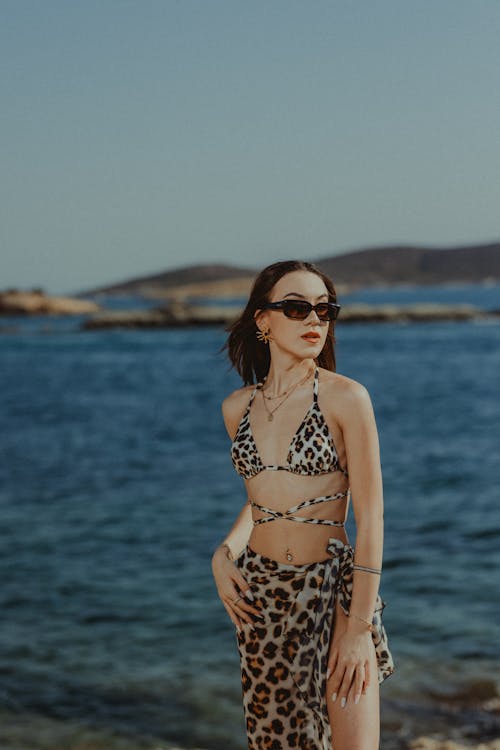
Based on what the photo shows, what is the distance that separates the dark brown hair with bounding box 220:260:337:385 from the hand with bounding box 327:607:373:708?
1.08 meters

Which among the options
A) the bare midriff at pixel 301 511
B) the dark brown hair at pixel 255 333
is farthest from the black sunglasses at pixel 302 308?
the bare midriff at pixel 301 511

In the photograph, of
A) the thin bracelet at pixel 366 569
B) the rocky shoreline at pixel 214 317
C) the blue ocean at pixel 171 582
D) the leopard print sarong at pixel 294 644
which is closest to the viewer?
the thin bracelet at pixel 366 569

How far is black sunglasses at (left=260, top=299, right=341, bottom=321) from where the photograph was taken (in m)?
3.78

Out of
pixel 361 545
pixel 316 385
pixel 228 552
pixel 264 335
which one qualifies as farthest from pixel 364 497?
pixel 264 335

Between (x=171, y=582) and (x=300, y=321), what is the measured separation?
10.5m

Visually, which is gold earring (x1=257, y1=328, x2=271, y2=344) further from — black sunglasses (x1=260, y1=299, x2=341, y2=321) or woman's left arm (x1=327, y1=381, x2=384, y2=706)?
woman's left arm (x1=327, y1=381, x2=384, y2=706)

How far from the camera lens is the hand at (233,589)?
3773 mm

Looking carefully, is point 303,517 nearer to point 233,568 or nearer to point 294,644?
point 233,568

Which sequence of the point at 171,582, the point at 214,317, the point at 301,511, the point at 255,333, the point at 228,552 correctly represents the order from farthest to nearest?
the point at 214,317 < the point at 171,582 < the point at 255,333 < the point at 228,552 < the point at 301,511

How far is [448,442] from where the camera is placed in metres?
28.8

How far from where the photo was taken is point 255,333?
4.17m

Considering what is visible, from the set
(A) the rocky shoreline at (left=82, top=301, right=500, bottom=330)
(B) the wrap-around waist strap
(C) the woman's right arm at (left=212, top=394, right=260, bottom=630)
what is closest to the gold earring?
(C) the woman's right arm at (left=212, top=394, right=260, bottom=630)

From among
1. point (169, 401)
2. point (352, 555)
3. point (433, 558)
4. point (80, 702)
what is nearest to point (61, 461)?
point (433, 558)

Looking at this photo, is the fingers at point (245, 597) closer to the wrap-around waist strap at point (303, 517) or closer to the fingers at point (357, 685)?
the wrap-around waist strap at point (303, 517)
